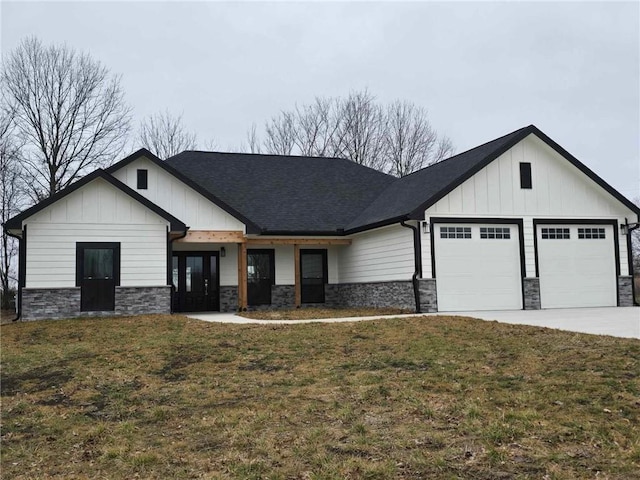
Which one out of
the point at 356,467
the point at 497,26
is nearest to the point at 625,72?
the point at 497,26

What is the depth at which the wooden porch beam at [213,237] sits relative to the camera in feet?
59.1

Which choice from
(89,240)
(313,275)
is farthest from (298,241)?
(89,240)

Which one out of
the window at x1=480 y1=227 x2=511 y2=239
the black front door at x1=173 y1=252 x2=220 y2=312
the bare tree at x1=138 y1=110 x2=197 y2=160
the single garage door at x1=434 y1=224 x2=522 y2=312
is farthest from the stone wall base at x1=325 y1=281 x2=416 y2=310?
the bare tree at x1=138 y1=110 x2=197 y2=160

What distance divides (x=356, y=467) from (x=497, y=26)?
18.6 m

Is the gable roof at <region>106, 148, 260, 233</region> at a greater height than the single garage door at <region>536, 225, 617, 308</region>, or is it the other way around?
the gable roof at <region>106, 148, 260, 233</region>

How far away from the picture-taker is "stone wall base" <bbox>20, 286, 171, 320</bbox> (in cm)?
1564

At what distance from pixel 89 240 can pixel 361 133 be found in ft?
82.3

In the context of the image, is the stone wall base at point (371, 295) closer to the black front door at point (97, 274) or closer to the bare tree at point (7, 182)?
the black front door at point (97, 274)

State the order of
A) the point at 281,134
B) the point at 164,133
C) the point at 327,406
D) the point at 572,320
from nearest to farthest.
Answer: the point at 327,406 < the point at 572,320 < the point at 164,133 < the point at 281,134

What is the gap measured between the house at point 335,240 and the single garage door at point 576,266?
0.04m

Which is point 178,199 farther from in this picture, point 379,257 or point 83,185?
point 379,257

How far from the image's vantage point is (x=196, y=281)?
1988cm

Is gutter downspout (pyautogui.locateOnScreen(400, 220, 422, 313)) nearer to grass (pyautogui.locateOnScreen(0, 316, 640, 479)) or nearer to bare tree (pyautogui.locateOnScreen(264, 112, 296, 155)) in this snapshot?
grass (pyautogui.locateOnScreen(0, 316, 640, 479))

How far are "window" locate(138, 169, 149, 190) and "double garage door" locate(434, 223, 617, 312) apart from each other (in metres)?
8.63
